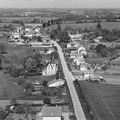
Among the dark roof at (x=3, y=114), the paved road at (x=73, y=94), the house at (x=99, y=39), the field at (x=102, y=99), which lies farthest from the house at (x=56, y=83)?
the house at (x=99, y=39)

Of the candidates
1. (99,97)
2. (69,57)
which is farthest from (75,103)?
(69,57)

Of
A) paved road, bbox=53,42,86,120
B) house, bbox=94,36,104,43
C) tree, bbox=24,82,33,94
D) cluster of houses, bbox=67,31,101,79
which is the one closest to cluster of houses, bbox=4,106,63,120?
paved road, bbox=53,42,86,120

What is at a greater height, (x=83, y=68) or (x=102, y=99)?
(x=102, y=99)

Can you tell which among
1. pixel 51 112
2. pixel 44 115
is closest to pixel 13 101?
pixel 44 115

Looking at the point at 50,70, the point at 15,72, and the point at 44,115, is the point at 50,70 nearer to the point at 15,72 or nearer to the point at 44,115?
the point at 15,72

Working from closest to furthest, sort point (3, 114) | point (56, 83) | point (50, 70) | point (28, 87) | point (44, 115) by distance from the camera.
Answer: point (44, 115) → point (3, 114) → point (28, 87) → point (56, 83) → point (50, 70)

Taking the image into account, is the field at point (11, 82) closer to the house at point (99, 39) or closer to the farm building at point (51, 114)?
the farm building at point (51, 114)

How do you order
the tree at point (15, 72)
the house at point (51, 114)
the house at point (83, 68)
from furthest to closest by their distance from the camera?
the house at point (83, 68), the tree at point (15, 72), the house at point (51, 114)

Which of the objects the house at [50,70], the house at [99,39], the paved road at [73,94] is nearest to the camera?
the paved road at [73,94]

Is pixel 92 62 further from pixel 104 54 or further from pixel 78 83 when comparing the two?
pixel 78 83
